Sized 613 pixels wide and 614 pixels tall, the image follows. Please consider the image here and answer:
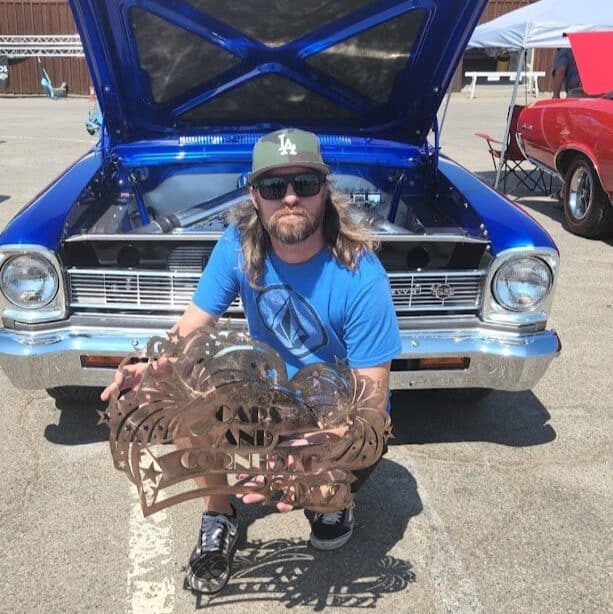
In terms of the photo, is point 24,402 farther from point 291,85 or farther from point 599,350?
point 599,350

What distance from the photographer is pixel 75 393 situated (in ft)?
10.1

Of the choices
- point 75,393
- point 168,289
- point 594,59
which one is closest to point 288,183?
point 168,289

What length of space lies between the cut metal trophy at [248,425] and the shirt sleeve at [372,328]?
0.17 meters

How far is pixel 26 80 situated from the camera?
2539 cm

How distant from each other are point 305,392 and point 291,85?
2122 millimetres

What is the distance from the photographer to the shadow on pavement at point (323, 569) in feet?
6.91

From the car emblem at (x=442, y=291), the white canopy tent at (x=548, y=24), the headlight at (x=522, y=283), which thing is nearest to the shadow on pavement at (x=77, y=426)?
the car emblem at (x=442, y=291)

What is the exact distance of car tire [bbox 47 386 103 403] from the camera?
302 cm

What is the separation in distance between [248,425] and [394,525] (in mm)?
997

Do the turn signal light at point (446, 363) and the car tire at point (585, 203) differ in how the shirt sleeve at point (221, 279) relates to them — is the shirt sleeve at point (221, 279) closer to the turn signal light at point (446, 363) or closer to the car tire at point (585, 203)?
the turn signal light at point (446, 363)

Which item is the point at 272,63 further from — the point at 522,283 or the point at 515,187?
the point at 515,187

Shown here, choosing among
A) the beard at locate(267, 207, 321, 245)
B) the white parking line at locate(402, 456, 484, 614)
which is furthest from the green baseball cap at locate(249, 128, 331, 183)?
the white parking line at locate(402, 456, 484, 614)

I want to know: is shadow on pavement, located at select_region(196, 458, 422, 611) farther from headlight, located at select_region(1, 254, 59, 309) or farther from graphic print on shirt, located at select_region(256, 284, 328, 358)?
headlight, located at select_region(1, 254, 59, 309)

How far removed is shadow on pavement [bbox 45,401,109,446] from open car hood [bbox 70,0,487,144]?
53.0 inches
